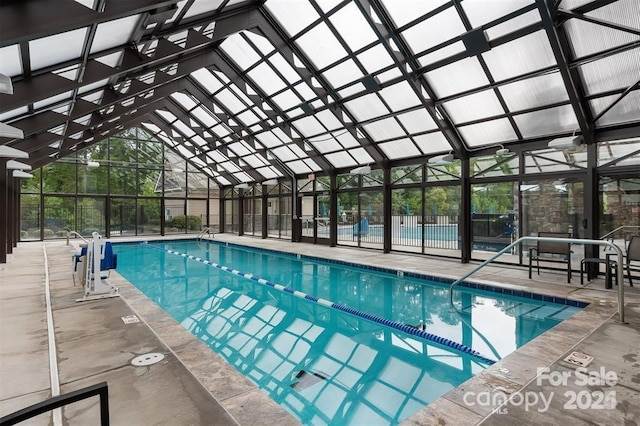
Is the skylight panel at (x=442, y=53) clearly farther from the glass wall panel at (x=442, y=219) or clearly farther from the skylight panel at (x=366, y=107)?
the glass wall panel at (x=442, y=219)

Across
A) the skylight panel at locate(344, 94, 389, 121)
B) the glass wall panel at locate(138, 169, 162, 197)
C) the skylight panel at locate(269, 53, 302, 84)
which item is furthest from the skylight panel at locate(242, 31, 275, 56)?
the glass wall panel at locate(138, 169, 162, 197)

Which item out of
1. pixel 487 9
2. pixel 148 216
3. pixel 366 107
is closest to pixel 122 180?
pixel 148 216

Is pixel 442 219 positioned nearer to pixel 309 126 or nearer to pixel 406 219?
pixel 406 219

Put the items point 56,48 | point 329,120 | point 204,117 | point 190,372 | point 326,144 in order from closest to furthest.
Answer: point 190,372, point 56,48, point 329,120, point 326,144, point 204,117

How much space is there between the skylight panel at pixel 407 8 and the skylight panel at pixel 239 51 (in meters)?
3.74

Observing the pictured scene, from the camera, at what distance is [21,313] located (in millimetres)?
4016

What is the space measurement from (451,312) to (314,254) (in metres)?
5.09

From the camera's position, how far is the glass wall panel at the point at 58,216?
42.4 ft

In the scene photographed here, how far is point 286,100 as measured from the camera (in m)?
9.14

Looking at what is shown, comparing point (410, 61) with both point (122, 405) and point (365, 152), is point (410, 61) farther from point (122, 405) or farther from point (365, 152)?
point (122, 405)

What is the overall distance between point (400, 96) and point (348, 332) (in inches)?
206

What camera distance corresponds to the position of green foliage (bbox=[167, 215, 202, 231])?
16.2m

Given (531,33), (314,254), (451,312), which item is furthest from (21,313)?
(531,33)

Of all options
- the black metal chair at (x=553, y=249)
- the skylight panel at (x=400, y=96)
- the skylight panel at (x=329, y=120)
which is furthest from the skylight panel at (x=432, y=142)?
the black metal chair at (x=553, y=249)
